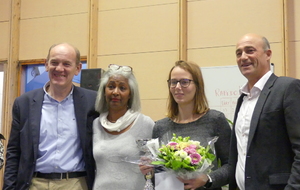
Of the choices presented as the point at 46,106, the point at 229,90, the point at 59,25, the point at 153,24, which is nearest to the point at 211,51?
the point at 229,90

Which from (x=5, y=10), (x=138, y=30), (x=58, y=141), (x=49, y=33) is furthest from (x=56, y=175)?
(x=5, y=10)

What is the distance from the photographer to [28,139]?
102 inches

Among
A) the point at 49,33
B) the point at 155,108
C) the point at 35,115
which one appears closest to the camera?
the point at 35,115

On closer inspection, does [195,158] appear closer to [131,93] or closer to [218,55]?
[131,93]

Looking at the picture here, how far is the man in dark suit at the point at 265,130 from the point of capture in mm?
2045

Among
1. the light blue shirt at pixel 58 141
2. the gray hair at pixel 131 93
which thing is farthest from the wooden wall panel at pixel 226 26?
the light blue shirt at pixel 58 141

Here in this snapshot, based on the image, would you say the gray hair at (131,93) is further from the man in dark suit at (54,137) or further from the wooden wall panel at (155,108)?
the wooden wall panel at (155,108)

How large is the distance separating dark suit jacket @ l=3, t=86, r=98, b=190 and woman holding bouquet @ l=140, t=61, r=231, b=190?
48 centimetres

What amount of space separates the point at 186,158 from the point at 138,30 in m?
3.45

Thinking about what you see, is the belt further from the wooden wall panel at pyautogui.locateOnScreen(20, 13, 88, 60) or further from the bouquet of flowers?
the wooden wall panel at pyautogui.locateOnScreen(20, 13, 88, 60)

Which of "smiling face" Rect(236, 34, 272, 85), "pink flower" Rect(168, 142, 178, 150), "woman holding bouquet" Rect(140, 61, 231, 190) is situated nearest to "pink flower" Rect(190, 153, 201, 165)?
"pink flower" Rect(168, 142, 178, 150)

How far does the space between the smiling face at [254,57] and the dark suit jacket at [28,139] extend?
1150 mm

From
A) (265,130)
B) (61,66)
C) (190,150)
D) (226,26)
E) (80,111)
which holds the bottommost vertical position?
(190,150)

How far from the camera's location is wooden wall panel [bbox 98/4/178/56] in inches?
200
